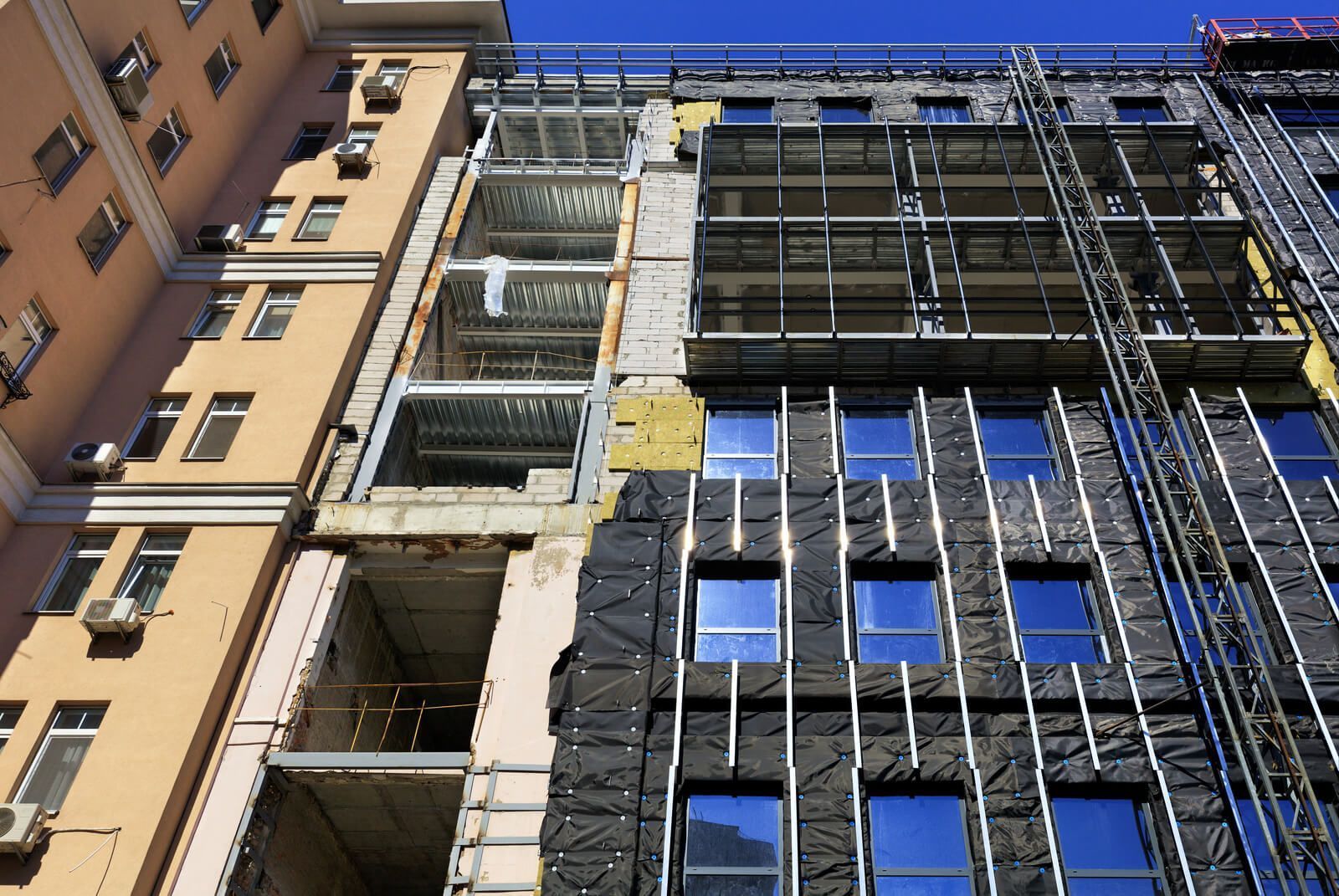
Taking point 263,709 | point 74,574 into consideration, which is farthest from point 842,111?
point 74,574

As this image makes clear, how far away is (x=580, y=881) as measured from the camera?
14.7 meters

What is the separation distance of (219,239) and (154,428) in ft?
20.4

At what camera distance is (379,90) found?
104ft

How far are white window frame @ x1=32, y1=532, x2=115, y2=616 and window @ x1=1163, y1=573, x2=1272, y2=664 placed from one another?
18.7 meters

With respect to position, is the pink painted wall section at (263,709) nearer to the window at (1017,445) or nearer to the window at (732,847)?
the window at (732,847)

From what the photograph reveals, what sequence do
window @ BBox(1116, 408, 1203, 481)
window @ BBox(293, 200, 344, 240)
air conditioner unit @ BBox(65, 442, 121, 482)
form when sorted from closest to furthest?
window @ BBox(1116, 408, 1203, 481), air conditioner unit @ BBox(65, 442, 121, 482), window @ BBox(293, 200, 344, 240)

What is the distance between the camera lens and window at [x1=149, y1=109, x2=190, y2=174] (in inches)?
1021

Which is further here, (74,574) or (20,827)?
(74,574)

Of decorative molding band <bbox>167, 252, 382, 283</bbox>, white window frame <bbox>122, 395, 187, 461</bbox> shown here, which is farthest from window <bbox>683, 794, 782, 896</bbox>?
decorative molding band <bbox>167, 252, 382, 283</bbox>

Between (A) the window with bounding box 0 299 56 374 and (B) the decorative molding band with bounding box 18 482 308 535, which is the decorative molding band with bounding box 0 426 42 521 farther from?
(A) the window with bounding box 0 299 56 374

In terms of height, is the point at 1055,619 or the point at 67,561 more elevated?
the point at 67,561

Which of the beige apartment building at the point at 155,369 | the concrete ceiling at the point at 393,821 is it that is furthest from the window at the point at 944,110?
the concrete ceiling at the point at 393,821

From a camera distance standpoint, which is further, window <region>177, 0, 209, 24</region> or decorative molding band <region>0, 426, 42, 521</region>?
window <region>177, 0, 209, 24</region>

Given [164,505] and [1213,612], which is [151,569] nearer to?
[164,505]
